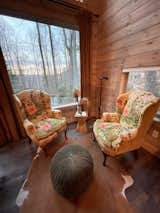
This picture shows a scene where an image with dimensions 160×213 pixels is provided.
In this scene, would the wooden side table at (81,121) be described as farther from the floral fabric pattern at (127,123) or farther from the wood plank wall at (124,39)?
the wood plank wall at (124,39)

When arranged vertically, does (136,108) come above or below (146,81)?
below

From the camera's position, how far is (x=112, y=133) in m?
1.48

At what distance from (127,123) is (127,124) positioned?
18mm

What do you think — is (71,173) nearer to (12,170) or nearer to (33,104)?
(12,170)

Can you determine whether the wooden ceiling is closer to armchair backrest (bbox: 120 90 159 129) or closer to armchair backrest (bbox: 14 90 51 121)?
armchair backrest (bbox: 14 90 51 121)

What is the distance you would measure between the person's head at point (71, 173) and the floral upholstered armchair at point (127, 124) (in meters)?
0.43

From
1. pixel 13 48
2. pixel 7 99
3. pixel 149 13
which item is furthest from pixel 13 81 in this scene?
pixel 149 13

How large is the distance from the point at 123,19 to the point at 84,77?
1.29m

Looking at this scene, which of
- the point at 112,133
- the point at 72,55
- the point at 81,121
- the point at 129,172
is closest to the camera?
the point at 129,172

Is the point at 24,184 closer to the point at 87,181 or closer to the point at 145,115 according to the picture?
the point at 87,181

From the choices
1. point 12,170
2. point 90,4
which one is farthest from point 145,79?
point 12,170

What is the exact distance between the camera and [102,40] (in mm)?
2387

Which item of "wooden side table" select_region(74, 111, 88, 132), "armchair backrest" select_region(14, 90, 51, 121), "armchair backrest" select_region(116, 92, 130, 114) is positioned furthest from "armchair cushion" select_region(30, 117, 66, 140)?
"armchair backrest" select_region(116, 92, 130, 114)

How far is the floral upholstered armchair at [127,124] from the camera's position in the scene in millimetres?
1299
